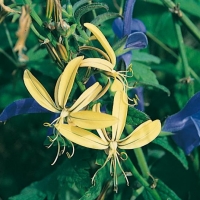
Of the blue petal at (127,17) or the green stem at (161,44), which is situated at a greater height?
the green stem at (161,44)

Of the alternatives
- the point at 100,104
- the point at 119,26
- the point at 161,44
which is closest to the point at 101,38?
the point at 100,104

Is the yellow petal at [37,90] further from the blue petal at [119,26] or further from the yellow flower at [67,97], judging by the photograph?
the blue petal at [119,26]

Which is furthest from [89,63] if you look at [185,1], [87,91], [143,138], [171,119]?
[185,1]

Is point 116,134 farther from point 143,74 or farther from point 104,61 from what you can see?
point 143,74

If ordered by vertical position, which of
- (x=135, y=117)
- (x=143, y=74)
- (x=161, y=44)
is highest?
(x=161, y=44)

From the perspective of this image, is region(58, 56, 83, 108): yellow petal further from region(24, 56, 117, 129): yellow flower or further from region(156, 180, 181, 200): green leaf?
region(156, 180, 181, 200): green leaf

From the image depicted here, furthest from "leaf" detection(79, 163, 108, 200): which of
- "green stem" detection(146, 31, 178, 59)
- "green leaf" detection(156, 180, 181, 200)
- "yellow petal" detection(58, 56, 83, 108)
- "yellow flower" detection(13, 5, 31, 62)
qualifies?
"green stem" detection(146, 31, 178, 59)

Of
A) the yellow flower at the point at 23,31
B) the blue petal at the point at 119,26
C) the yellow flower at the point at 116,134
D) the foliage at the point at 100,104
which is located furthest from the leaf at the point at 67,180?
the yellow flower at the point at 23,31

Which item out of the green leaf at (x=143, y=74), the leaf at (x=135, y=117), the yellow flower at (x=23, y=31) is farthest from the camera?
the green leaf at (x=143, y=74)
